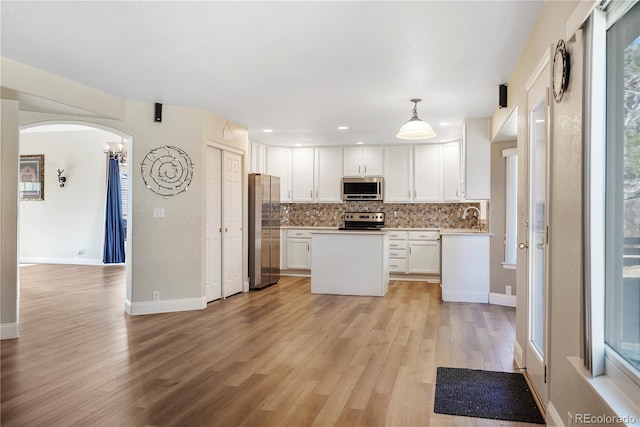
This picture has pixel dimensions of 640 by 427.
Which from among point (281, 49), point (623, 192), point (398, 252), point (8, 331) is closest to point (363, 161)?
point (398, 252)

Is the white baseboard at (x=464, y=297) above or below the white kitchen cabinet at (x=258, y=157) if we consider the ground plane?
below

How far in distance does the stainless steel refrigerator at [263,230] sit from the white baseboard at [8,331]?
10.4 feet

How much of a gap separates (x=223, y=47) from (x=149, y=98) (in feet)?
6.37

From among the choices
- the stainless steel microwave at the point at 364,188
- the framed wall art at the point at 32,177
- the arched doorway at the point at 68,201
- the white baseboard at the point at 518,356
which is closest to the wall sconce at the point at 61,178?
the arched doorway at the point at 68,201

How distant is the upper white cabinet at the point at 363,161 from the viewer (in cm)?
803

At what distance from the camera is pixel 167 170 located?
5180 mm

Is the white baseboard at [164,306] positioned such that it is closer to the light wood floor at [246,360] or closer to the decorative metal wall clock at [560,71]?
the light wood floor at [246,360]

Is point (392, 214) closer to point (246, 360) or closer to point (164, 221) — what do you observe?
point (164, 221)

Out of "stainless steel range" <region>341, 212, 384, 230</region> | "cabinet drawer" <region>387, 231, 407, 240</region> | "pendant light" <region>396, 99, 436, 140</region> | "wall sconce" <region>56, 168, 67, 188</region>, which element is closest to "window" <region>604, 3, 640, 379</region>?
"pendant light" <region>396, 99, 436, 140</region>

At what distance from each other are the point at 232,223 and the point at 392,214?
3.32 m

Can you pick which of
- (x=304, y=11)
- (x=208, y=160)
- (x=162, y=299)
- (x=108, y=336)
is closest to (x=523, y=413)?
(x=304, y=11)

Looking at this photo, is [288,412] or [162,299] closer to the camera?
[288,412]

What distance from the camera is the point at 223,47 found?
329 centimetres

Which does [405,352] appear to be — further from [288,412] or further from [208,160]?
[208,160]
